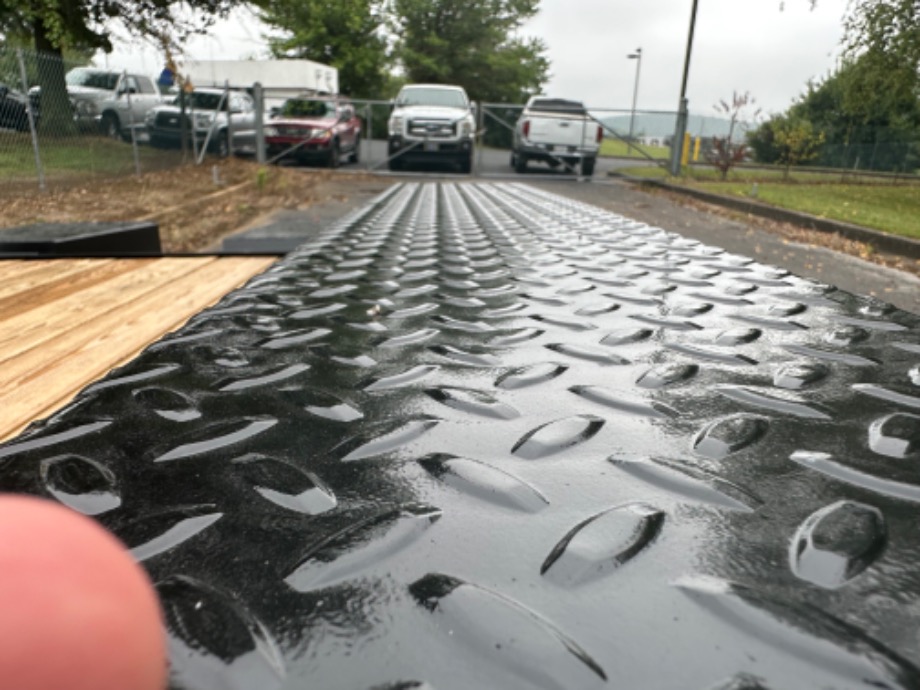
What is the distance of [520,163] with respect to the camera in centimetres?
1928

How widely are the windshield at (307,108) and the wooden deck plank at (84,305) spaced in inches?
652

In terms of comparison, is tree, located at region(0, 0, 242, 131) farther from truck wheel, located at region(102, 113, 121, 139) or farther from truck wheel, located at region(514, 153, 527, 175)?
truck wheel, located at region(514, 153, 527, 175)

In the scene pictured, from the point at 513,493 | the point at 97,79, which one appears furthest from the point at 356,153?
the point at 513,493

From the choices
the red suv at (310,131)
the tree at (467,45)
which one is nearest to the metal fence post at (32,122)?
the red suv at (310,131)

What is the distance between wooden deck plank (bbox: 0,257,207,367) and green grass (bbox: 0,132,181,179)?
8.33m

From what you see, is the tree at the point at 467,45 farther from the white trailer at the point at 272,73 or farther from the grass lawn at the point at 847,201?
the grass lawn at the point at 847,201

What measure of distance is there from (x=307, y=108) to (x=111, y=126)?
563cm

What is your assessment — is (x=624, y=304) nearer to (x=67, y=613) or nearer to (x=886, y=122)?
(x=67, y=613)

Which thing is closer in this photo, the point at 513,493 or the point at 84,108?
the point at 513,493

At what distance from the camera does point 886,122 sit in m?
32.2

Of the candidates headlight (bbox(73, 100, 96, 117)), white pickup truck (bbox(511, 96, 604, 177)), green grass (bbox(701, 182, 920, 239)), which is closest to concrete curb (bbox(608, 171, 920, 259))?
green grass (bbox(701, 182, 920, 239))

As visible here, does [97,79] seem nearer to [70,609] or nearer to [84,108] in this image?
[84,108]

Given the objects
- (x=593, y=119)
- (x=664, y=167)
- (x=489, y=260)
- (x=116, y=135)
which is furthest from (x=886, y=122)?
(x=489, y=260)

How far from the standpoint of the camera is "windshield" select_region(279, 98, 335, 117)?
1877 centimetres
